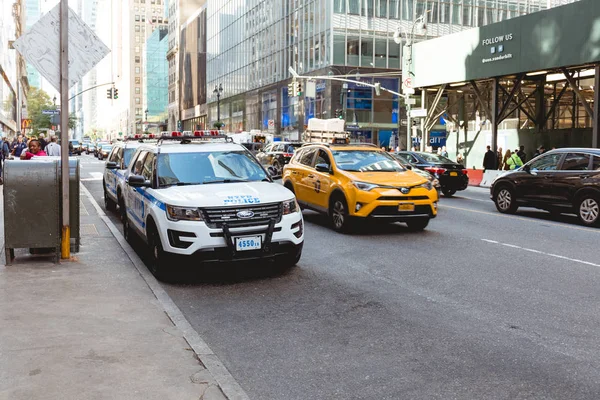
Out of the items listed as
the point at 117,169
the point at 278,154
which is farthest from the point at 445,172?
the point at 117,169

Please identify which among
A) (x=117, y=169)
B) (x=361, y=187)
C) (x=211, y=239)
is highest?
(x=117, y=169)

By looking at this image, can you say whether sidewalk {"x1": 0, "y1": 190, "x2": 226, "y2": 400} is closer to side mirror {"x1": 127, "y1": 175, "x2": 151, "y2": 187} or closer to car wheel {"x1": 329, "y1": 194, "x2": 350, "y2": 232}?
side mirror {"x1": 127, "y1": 175, "x2": 151, "y2": 187}

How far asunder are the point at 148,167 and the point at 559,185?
10.1 meters

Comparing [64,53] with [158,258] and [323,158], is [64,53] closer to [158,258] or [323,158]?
[158,258]

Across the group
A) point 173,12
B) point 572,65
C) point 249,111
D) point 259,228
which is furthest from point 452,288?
point 173,12

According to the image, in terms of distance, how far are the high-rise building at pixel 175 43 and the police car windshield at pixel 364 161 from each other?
113 meters

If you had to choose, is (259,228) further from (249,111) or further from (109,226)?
(249,111)

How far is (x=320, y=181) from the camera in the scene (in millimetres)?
13602

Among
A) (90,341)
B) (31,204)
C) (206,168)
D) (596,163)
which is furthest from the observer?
(596,163)

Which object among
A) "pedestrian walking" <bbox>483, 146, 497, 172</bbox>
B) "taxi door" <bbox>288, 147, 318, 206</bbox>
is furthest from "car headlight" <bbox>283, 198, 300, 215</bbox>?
"pedestrian walking" <bbox>483, 146, 497, 172</bbox>

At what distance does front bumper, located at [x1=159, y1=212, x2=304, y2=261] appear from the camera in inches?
312

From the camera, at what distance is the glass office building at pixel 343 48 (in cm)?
5631

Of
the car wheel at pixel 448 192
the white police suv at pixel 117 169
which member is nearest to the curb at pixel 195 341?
the white police suv at pixel 117 169

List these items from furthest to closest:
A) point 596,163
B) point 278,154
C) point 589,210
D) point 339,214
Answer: point 278,154, point 596,163, point 589,210, point 339,214
